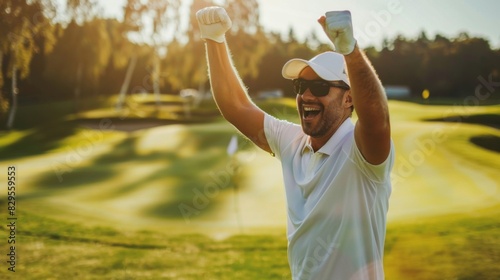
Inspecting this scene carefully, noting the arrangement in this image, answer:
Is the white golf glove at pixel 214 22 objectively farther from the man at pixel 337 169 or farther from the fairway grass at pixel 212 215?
the fairway grass at pixel 212 215

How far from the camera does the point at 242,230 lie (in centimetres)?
854

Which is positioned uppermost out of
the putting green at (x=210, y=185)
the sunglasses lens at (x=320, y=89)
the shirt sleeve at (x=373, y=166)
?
the sunglasses lens at (x=320, y=89)

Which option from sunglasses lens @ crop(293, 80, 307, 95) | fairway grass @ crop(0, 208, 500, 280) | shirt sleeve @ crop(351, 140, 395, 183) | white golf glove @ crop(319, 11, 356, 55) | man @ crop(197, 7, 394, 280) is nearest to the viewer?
white golf glove @ crop(319, 11, 356, 55)

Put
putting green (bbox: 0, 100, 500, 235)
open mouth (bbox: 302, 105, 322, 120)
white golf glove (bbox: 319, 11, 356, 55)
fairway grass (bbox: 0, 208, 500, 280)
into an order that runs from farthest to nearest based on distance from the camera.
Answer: putting green (bbox: 0, 100, 500, 235) < fairway grass (bbox: 0, 208, 500, 280) < open mouth (bbox: 302, 105, 322, 120) < white golf glove (bbox: 319, 11, 356, 55)

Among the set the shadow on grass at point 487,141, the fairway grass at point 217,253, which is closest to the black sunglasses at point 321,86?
the fairway grass at point 217,253

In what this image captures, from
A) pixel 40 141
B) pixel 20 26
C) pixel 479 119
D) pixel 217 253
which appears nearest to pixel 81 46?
pixel 40 141

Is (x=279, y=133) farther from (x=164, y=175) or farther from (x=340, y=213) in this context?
(x=164, y=175)

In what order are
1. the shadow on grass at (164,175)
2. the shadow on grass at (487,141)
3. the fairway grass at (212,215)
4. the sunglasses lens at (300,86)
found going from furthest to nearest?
the shadow on grass at (487,141)
the shadow on grass at (164,175)
the fairway grass at (212,215)
the sunglasses lens at (300,86)

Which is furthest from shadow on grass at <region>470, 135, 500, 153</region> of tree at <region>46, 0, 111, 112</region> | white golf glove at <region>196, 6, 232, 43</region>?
tree at <region>46, 0, 111, 112</region>

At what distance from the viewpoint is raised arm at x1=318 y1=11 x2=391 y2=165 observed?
1952 millimetres

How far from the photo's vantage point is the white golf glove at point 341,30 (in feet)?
6.37

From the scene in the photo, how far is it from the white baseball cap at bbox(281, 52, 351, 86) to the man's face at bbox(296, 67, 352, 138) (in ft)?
0.17

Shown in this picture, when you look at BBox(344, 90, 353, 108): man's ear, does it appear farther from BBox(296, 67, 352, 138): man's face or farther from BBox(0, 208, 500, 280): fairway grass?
BBox(0, 208, 500, 280): fairway grass

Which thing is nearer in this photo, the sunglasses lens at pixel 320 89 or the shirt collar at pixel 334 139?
the shirt collar at pixel 334 139
